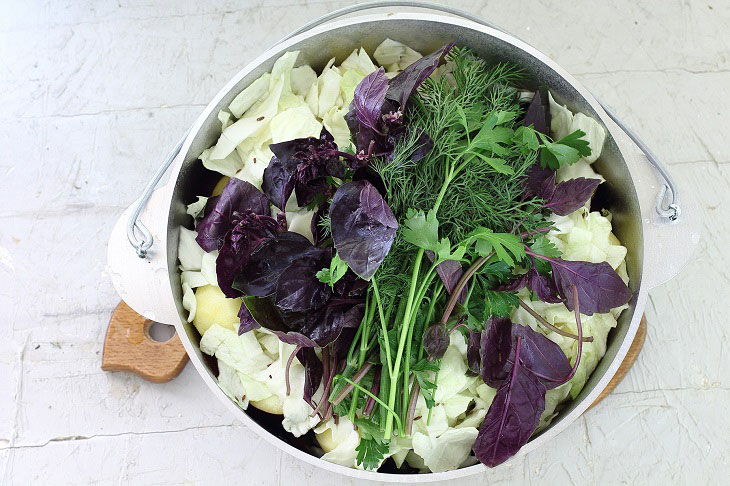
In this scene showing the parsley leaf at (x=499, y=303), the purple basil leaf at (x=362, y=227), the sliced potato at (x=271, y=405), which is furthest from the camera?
the sliced potato at (x=271, y=405)

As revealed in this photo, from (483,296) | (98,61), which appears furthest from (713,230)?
(98,61)

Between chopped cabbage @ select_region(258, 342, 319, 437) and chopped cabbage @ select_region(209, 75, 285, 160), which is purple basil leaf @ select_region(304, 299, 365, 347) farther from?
chopped cabbage @ select_region(209, 75, 285, 160)

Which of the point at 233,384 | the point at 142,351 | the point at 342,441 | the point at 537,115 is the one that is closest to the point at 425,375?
the point at 342,441

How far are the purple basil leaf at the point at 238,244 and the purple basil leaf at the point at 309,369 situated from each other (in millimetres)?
122

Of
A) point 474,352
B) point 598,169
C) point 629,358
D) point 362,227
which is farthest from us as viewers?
point 629,358

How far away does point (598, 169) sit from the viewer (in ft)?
3.10

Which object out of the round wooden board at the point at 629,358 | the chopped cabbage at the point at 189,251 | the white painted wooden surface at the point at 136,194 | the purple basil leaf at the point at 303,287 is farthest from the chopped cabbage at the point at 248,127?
the round wooden board at the point at 629,358

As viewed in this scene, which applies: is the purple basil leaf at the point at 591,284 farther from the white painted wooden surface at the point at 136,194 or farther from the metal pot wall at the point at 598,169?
the white painted wooden surface at the point at 136,194

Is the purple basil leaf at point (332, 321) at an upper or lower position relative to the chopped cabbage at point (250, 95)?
lower

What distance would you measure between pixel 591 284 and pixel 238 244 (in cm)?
43

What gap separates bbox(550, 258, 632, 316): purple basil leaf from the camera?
0.84 metres

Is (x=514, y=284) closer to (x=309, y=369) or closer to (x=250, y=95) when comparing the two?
(x=309, y=369)

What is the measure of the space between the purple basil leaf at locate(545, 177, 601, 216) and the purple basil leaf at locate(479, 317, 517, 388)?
160 millimetres

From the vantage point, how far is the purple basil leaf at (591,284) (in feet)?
2.75
